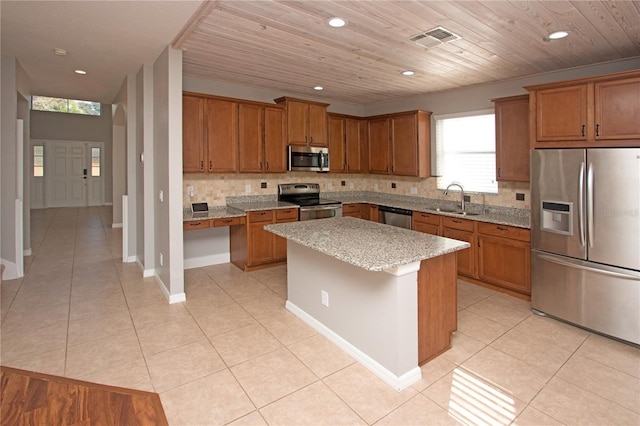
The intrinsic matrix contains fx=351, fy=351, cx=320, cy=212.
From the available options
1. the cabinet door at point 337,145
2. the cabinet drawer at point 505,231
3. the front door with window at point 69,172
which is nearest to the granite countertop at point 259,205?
the cabinet door at point 337,145

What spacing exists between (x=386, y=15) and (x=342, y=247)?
182 centimetres

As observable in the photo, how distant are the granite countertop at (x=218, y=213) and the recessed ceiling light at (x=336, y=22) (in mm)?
2662

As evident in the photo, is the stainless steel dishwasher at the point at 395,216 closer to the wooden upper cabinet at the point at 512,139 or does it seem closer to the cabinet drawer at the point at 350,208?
the cabinet drawer at the point at 350,208

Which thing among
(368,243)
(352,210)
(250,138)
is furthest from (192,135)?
(368,243)

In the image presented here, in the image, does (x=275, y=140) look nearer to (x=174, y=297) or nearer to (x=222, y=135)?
(x=222, y=135)

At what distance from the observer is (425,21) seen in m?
2.81

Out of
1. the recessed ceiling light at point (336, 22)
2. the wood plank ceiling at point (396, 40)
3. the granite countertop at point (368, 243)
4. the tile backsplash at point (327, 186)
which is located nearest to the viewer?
the granite countertop at point (368, 243)

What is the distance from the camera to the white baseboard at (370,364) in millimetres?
2314

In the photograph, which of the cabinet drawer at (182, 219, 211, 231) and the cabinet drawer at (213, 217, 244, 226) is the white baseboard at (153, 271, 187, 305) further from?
the cabinet drawer at (213, 217, 244, 226)

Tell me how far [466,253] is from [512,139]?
150cm

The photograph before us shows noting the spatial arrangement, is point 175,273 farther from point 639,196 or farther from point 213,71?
point 639,196

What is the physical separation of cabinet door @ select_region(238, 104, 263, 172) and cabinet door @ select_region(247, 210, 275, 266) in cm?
73

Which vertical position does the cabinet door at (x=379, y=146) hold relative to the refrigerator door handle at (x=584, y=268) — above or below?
above

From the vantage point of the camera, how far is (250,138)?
199 inches
